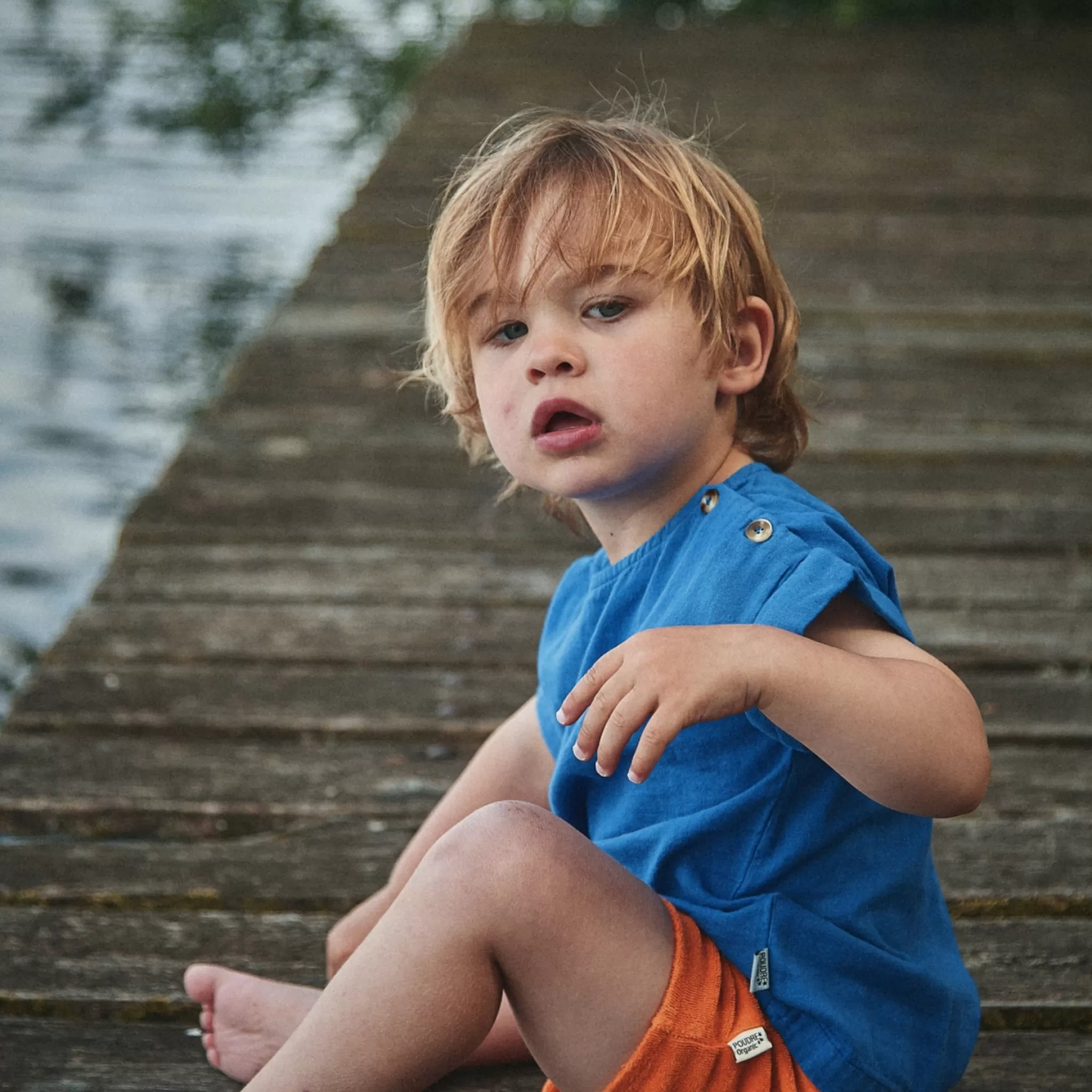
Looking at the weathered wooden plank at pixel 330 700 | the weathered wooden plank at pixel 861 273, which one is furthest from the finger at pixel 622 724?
the weathered wooden plank at pixel 861 273

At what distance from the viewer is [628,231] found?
1512 mm

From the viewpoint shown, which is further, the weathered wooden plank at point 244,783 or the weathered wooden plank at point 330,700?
the weathered wooden plank at point 330,700

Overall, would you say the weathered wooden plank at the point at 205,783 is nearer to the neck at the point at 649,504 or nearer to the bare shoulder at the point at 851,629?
the neck at the point at 649,504

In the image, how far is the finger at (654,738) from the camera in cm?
119

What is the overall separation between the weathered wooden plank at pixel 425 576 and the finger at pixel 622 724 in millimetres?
1559

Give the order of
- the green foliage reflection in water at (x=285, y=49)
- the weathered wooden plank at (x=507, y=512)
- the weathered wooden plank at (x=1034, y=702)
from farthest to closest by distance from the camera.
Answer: the green foliage reflection in water at (x=285, y=49) → the weathered wooden plank at (x=507, y=512) → the weathered wooden plank at (x=1034, y=702)

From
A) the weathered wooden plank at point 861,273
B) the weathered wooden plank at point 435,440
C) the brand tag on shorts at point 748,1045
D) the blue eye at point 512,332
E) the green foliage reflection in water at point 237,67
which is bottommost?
the green foliage reflection in water at point 237,67

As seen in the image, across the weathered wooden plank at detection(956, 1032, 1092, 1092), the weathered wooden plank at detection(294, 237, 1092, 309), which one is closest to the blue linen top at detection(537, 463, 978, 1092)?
the weathered wooden plank at detection(956, 1032, 1092, 1092)

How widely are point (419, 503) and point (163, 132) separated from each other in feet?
22.0

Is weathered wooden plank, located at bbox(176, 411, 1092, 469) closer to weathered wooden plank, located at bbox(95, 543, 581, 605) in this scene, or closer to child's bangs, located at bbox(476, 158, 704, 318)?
weathered wooden plank, located at bbox(95, 543, 581, 605)

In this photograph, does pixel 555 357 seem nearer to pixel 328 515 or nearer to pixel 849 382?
pixel 328 515

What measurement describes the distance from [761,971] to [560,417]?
55cm

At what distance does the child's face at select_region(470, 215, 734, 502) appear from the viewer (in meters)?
1.47

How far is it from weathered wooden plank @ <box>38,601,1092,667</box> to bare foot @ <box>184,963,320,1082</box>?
0.92 m
